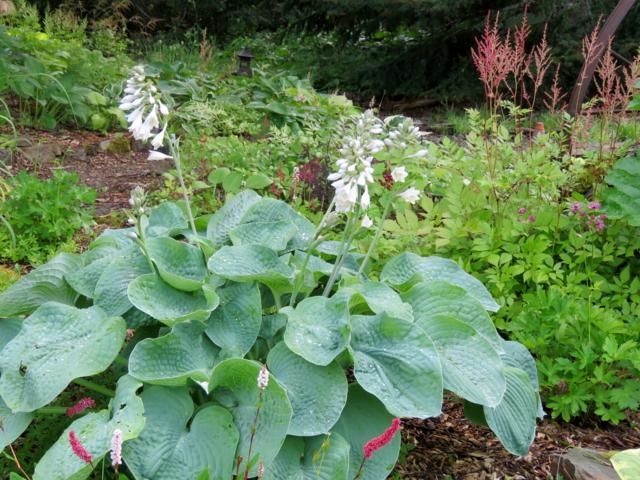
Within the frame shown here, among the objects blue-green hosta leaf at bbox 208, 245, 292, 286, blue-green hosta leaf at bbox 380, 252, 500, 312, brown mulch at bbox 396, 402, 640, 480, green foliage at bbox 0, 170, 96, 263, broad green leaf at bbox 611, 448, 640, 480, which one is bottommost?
green foliage at bbox 0, 170, 96, 263

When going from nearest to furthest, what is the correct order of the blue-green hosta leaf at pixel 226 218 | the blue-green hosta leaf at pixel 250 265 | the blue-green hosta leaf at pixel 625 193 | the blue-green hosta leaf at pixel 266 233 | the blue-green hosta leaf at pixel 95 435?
the blue-green hosta leaf at pixel 95 435, the blue-green hosta leaf at pixel 250 265, the blue-green hosta leaf at pixel 266 233, the blue-green hosta leaf at pixel 226 218, the blue-green hosta leaf at pixel 625 193

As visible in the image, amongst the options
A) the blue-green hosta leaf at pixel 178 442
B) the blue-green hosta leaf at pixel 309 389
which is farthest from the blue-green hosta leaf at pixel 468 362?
the blue-green hosta leaf at pixel 178 442

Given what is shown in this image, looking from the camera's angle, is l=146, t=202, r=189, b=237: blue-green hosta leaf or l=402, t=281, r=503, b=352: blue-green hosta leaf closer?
l=402, t=281, r=503, b=352: blue-green hosta leaf

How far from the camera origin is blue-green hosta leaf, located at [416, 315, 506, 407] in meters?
1.88

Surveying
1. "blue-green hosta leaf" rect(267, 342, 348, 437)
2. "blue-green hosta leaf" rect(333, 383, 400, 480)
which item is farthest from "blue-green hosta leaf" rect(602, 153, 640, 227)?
"blue-green hosta leaf" rect(267, 342, 348, 437)

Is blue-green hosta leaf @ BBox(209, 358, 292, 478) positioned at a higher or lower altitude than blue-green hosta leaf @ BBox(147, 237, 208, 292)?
lower

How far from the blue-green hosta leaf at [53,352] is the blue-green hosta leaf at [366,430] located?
694 mm

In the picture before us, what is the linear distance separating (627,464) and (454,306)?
2.15 feet

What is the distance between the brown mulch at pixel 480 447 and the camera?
7.22 feet

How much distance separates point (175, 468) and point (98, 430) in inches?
8.6

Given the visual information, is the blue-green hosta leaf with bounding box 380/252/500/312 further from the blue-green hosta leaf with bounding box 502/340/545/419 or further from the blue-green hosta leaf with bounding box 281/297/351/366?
the blue-green hosta leaf with bounding box 281/297/351/366

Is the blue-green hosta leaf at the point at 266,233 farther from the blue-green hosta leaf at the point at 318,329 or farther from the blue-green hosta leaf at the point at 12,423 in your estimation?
the blue-green hosta leaf at the point at 12,423

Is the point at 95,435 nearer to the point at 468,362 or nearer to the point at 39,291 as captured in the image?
the point at 39,291

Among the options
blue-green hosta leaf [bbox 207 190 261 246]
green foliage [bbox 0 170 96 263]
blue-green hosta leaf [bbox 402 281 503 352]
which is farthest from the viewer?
green foliage [bbox 0 170 96 263]
